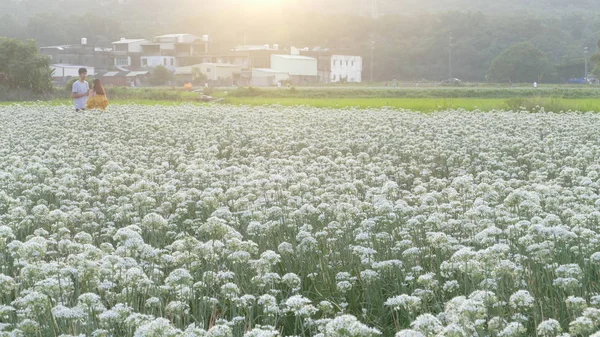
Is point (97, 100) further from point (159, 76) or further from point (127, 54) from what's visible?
point (127, 54)

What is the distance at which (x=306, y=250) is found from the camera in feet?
25.9

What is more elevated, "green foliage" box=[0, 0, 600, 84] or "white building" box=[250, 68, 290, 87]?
"green foliage" box=[0, 0, 600, 84]

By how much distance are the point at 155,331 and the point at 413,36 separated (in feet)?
491

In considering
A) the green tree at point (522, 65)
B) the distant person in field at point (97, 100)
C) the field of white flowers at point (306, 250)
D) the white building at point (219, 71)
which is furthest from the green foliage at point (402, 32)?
the field of white flowers at point (306, 250)

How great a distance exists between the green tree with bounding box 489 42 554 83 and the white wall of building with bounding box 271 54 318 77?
2824 centimetres

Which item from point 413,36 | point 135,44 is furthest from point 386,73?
point 135,44

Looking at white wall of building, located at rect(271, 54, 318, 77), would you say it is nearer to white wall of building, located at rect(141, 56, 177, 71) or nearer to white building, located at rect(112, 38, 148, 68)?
white wall of building, located at rect(141, 56, 177, 71)

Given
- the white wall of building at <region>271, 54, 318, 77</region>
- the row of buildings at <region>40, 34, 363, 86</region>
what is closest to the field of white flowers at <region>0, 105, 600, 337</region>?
the row of buildings at <region>40, 34, 363, 86</region>

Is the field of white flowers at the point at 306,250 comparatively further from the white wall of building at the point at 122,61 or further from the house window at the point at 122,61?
the house window at the point at 122,61

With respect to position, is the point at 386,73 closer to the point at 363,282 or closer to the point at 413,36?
the point at 413,36

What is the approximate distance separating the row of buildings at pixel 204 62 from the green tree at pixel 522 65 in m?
29.3

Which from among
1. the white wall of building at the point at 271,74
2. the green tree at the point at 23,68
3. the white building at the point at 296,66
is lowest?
the green tree at the point at 23,68

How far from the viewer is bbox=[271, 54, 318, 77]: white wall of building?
119812 millimetres

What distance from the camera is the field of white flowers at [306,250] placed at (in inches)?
219
